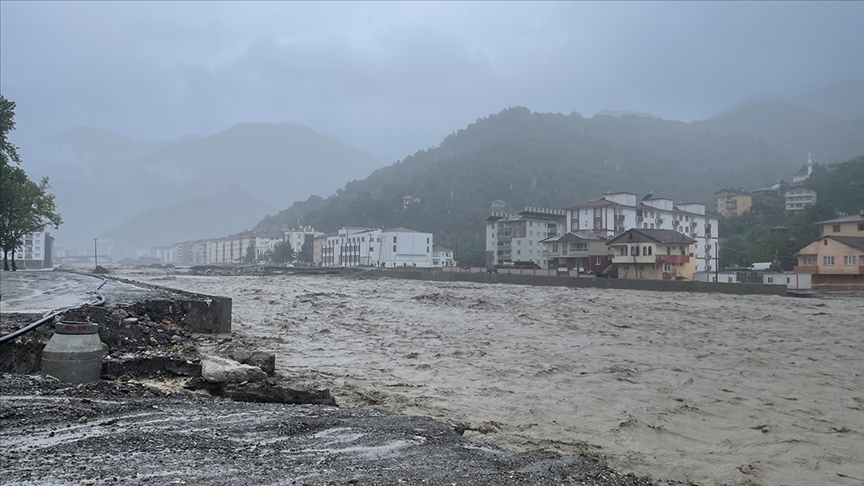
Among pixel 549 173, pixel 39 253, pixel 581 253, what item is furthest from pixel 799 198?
pixel 39 253

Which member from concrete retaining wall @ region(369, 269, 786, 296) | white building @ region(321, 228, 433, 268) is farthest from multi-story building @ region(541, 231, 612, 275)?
white building @ region(321, 228, 433, 268)

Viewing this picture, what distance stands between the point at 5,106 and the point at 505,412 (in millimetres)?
36760

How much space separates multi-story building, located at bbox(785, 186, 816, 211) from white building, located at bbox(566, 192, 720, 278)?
9061mm

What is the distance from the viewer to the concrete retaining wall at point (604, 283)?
32.7 metres

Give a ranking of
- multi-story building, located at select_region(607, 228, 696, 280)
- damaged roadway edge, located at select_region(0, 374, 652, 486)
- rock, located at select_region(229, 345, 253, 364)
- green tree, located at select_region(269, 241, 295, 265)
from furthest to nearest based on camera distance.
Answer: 1. green tree, located at select_region(269, 241, 295, 265)
2. multi-story building, located at select_region(607, 228, 696, 280)
3. rock, located at select_region(229, 345, 253, 364)
4. damaged roadway edge, located at select_region(0, 374, 652, 486)

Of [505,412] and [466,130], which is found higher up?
[466,130]

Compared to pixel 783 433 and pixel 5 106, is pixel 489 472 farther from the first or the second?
pixel 5 106

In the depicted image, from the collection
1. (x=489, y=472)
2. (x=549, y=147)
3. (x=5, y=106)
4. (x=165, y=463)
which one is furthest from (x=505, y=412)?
(x=549, y=147)

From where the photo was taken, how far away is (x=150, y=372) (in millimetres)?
7148

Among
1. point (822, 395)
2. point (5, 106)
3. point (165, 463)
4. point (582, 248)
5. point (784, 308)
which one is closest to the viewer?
point (165, 463)

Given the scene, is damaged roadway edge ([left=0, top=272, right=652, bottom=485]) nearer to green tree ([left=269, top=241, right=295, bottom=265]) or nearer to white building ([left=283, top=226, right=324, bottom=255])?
green tree ([left=269, top=241, right=295, bottom=265])

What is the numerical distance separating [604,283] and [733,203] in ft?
155

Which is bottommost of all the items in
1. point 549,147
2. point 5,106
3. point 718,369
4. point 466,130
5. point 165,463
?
point 718,369

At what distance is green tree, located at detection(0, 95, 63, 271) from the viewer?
32000 mm
